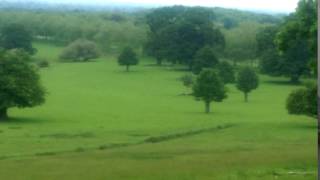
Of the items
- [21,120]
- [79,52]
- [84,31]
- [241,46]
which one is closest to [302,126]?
[21,120]

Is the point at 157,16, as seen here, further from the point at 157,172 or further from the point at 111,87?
the point at 157,172

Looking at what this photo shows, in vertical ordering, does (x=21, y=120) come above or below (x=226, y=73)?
below

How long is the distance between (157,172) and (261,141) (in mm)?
17457

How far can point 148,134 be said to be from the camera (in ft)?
135

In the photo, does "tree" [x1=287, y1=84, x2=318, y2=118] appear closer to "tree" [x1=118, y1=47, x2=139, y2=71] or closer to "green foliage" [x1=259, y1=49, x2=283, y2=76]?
"green foliage" [x1=259, y1=49, x2=283, y2=76]

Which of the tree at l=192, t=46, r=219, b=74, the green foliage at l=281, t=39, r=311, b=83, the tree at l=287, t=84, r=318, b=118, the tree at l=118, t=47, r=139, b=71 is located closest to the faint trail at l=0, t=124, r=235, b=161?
the tree at l=287, t=84, r=318, b=118

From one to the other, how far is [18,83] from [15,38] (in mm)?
63429

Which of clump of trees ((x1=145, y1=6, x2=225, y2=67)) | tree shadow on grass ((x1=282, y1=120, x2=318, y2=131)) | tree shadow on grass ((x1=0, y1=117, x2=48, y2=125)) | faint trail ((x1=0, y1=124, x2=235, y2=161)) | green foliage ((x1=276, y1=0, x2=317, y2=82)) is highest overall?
green foliage ((x1=276, y1=0, x2=317, y2=82))

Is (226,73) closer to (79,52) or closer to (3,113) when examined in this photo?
(3,113)

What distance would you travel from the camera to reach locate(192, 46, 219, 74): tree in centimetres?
9538

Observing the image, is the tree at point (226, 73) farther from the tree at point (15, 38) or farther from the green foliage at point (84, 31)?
the tree at point (15, 38)

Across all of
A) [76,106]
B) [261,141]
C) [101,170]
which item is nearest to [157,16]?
[76,106]

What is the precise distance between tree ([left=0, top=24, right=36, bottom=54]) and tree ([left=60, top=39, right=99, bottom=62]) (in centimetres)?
556

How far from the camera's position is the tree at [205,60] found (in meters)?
95.4
